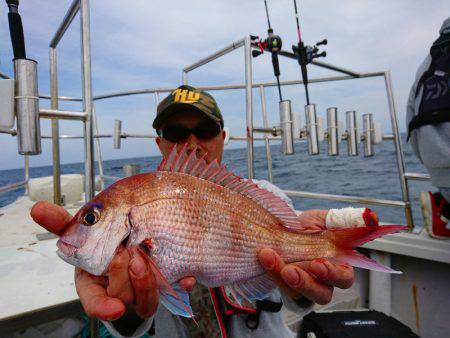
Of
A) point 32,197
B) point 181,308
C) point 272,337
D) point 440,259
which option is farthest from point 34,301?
point 32,197

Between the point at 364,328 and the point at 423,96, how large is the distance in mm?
1674

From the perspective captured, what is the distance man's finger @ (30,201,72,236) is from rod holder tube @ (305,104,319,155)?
77.6 inches

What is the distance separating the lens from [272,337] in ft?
5.48

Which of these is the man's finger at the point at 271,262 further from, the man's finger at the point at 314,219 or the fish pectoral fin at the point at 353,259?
the man's finger at the point at 314,219

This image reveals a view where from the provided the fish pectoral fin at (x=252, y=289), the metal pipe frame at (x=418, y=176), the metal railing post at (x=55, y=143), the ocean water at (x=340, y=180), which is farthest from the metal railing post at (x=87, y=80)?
the ocean water at (x=340, y=180)

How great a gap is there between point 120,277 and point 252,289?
525 mm

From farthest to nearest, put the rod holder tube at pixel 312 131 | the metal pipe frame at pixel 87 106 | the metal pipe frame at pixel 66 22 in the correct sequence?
the rod holder tube at pixel 312 131
the metal pipe frame at pixel 66 22
the metal pipe frame at pixel 87 106

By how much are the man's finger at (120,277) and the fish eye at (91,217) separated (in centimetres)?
13

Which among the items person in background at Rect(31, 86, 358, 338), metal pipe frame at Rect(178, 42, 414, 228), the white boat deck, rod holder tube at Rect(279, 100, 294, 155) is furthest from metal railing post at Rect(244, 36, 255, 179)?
the white boat deck

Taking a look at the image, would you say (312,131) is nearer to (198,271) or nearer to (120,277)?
(198,271)

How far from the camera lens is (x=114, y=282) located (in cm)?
102

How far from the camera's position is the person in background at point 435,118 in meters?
2.08

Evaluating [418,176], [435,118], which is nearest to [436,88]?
[435,118]

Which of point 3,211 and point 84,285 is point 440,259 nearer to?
point 84,285
